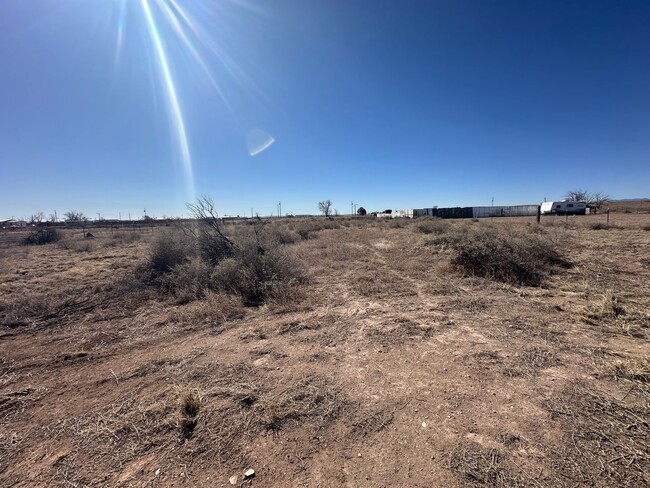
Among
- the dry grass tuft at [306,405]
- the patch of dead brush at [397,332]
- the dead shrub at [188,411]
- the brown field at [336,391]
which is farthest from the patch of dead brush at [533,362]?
the dead shrub at [188,411]

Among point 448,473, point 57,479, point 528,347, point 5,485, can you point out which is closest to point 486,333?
point 528,347

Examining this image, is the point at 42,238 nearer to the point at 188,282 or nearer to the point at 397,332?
the point at 188,282

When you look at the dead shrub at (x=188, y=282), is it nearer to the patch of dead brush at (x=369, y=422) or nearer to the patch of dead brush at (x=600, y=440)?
the patch of dead brush at (x=369, y=422)

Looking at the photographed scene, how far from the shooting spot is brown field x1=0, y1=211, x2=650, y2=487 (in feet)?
7.31

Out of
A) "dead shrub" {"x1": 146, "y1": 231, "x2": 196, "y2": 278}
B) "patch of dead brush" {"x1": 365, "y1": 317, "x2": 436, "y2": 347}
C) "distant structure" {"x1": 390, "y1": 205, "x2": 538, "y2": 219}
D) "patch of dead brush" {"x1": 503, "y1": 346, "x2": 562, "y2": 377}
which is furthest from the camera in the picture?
"distant structure" {"x1": 390, "y1": 205, "x2": 538, "y2": 219}

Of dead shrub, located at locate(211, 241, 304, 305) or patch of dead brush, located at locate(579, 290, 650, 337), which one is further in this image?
dead shrub, located at locate(211, 241, 304, 305)

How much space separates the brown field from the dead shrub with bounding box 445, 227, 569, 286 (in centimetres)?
109

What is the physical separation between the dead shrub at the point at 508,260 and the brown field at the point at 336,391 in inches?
43.0

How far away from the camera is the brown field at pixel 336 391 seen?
2.23 meters

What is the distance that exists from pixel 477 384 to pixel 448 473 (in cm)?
132

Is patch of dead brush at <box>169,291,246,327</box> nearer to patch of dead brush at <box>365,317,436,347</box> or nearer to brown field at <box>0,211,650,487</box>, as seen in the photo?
brown field at <box>0,211,650,487</box>

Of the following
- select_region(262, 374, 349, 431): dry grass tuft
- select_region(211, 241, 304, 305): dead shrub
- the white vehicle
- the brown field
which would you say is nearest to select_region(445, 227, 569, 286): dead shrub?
the brown field

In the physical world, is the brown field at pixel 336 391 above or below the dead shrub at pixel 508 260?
below

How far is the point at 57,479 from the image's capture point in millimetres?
2232
